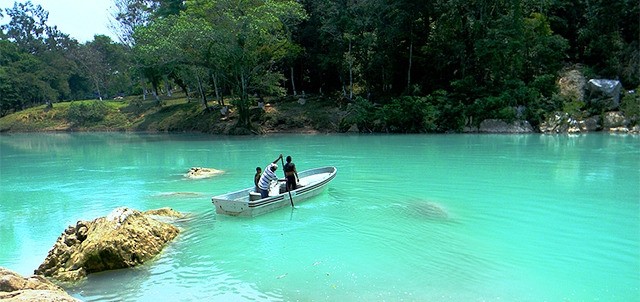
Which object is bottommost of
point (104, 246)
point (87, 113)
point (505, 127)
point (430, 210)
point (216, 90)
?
point (430, 210)

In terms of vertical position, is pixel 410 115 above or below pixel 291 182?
above

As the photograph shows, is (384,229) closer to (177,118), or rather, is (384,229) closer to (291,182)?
(291,182)

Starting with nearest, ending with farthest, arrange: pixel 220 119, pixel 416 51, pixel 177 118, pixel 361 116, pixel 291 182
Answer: pixel 291 182, pixel 361 116, pixel 416 51, pixel 220 119, pixel 177 118

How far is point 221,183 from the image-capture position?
18469 millimetres

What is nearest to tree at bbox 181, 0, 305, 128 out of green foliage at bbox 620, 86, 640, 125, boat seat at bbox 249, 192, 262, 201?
boat seat at bbox 249, 192, 262, 201

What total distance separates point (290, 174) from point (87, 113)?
163 ft

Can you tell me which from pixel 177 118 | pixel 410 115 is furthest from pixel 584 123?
pixel 177 118

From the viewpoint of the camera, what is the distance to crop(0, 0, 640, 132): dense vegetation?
35125 millimetres

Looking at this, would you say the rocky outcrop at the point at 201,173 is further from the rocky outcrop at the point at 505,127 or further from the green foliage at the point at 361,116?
the rocky outcrop at the point at 505,127

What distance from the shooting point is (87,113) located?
183 feet

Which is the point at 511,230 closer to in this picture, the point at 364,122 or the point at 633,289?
the point at 633,289

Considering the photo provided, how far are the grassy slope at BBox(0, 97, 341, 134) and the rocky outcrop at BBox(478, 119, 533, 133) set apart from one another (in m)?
12.2

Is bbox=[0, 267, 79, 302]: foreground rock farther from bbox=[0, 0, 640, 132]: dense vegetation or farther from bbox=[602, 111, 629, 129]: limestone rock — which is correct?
bbox=[602, 111, 629, 129]: limestone rock

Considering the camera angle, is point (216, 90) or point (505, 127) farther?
point (216, 90)
